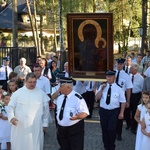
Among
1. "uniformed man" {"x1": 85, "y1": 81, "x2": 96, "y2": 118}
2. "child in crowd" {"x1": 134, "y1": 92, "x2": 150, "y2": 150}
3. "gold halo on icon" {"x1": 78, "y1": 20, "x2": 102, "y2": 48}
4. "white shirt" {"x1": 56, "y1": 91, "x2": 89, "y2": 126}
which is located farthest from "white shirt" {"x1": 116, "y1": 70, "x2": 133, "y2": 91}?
"white shirt" {"x1": 56, "y1": 91, "x2": 89, "y2": 126}

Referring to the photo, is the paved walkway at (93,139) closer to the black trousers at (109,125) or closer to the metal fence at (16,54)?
the black trousers at (109,125)

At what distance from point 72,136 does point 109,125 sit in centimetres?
130

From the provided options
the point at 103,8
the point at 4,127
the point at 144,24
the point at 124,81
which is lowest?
the point at 4,127

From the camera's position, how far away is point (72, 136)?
598 centimetres

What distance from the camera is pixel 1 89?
332 inches

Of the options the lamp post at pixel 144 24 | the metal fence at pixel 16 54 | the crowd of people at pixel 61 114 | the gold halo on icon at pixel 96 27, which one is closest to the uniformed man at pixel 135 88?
the crowd of people at pixel 61 114

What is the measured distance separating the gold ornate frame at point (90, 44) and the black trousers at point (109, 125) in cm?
77

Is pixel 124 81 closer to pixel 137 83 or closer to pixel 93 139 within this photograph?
pixel 137 83

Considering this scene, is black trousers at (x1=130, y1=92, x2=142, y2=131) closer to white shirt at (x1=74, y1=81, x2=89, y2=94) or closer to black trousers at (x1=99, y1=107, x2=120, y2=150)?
white shirt at (x1=74, y1=81, x2=89, y2=94)

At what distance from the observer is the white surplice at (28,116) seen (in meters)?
6.03

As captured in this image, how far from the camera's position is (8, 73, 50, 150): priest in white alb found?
602 cm

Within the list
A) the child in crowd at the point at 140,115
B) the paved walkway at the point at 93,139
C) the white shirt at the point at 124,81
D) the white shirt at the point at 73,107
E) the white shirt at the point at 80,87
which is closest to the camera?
the white shirt at the point at 73,107

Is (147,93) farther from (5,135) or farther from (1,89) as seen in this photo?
(1,89)

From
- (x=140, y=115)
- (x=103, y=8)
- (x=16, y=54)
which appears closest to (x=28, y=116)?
(x=140, y=115)
